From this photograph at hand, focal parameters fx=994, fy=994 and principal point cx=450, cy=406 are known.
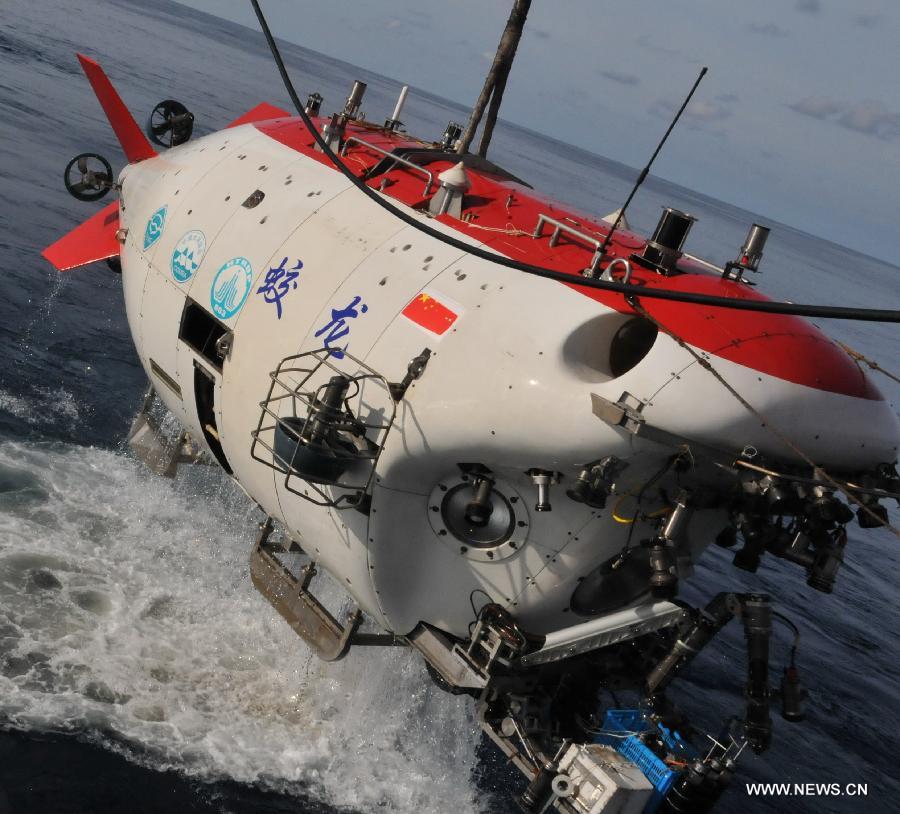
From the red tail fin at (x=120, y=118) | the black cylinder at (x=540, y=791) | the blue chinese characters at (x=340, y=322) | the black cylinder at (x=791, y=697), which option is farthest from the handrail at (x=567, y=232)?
the red tail fin at (x=120, y=118)

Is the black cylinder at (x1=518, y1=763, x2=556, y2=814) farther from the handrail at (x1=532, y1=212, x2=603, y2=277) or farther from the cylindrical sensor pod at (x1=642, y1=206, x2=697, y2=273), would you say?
the cylindrical sensor pod at (x1=642, y1=206, x2=697, y2=273)

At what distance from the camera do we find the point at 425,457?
784 cm

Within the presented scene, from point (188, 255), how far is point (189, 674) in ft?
14.6

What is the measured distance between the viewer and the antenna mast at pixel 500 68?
17.0m

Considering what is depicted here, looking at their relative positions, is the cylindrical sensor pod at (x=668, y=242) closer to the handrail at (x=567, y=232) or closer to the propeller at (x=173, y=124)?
the handrail at (x=567, y=232)

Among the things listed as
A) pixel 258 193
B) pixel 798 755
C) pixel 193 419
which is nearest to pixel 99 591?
pixel 193 419

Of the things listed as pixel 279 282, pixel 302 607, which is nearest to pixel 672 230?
pixel 279 282

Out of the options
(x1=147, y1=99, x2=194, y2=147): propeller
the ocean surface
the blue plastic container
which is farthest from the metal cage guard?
(x1=147, y1=99, x2=194, y2=147): propeller

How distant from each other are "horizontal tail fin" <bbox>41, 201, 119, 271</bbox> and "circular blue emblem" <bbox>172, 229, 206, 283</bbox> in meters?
2.55

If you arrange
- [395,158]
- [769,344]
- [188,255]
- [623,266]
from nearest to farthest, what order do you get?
[769,344] < [623,266] < [395,158] < [188,255]

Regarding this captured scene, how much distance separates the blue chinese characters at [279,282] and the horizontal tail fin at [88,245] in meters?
4.34

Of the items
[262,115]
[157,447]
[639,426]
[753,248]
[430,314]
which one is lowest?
[157,447]

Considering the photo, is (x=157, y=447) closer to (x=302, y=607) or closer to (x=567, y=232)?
(x=302, y=607)

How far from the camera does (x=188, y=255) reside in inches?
409
